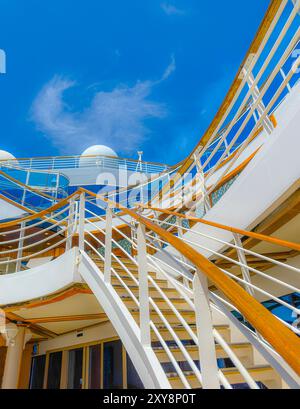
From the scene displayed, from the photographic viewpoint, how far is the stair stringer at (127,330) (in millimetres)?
1420

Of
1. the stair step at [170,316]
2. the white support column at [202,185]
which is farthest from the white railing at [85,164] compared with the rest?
the stair step at [170,316]

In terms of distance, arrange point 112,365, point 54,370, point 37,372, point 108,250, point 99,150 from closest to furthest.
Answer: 1. point 108,250
2. point 112,365
3. point 54,370
4. point 37,372
5. point 99,150

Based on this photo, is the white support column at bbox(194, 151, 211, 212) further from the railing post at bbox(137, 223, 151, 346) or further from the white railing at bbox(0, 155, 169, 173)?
the white railing at bbox(0, 155, 169, 173)

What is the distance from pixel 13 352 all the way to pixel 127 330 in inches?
132

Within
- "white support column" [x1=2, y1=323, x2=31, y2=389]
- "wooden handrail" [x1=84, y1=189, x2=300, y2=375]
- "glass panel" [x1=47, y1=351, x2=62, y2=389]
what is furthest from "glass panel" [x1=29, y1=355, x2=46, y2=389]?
"wooden handrail" [x1=84, y1=189, x2=300, y2=375]

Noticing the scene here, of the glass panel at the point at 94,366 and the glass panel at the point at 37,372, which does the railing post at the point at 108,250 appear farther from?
the glass panel at the point at 37,372

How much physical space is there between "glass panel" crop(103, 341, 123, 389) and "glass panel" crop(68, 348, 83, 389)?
0.59 meters

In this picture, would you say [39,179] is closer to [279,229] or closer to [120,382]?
[120,382]

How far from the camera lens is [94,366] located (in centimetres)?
511

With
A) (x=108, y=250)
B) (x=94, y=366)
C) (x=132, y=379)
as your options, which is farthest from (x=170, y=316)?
(x=94, y=366)

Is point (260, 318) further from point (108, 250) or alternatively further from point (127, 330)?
point (108, 250)

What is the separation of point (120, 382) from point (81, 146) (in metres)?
12.5
